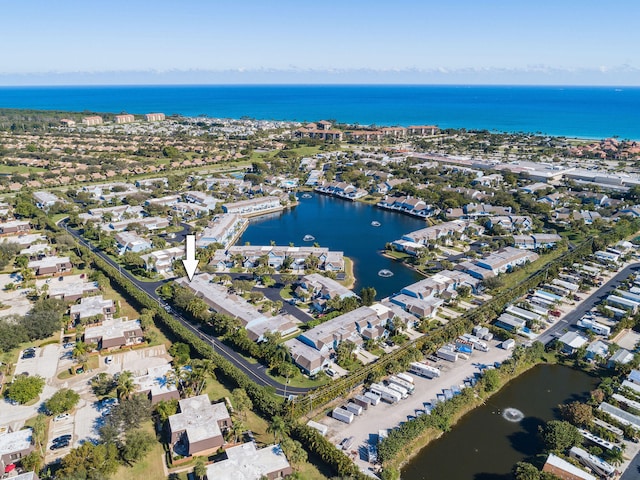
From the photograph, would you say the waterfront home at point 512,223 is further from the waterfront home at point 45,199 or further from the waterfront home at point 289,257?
the waterfront home at point 45,199

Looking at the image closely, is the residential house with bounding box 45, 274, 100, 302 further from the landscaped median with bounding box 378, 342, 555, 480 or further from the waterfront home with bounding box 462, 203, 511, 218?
the waterfront home with bounding box 462, 203, 511, 218

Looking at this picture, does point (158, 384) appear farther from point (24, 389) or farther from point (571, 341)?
point (571, 341)

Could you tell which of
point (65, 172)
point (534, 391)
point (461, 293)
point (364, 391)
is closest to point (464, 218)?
point (461, 293)

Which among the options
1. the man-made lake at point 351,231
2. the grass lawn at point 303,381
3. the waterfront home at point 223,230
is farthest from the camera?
the waterfront home at point 223,230

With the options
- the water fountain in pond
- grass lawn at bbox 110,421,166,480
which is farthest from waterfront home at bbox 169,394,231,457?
the water fountain in pond

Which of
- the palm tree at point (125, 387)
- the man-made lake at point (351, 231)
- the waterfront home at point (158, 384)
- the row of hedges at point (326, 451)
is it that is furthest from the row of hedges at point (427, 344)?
the palm tree at point (125, 387)

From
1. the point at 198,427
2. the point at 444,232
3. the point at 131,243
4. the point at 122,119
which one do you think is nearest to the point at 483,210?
the point at 444,232
